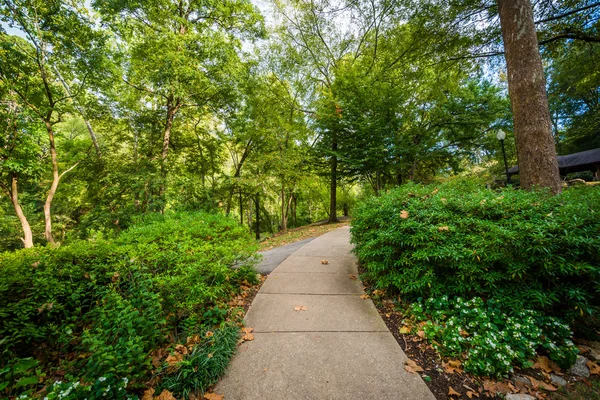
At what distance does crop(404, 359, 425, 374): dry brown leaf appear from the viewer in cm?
195

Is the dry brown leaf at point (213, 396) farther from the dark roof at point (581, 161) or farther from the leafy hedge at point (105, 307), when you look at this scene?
the dark roof at point (581, 161)

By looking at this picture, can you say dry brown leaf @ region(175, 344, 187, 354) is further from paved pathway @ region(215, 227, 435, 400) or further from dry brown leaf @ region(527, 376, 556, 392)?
dry brown leaf @ region(527, 376, 556, 392)

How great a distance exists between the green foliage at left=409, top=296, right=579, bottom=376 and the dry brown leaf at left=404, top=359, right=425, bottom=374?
0.33 metres

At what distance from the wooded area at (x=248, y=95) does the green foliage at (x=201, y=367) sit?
10.4 ft

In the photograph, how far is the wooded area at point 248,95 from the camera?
17.9 feet

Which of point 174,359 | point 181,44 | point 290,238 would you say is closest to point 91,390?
point 174,359

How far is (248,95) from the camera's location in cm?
973

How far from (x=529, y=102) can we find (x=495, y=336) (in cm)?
387

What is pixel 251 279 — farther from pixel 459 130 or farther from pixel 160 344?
pixel 459 130

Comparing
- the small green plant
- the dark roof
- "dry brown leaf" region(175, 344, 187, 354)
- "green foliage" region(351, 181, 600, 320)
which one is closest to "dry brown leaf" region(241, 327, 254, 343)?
"dry brown leaf" region(175, 344, 187, 354)

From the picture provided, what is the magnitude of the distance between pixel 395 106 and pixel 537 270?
426 inches

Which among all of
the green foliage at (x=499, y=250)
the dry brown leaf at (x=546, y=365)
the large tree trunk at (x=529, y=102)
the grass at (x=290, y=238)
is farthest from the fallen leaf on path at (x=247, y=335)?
the grass at (x=290, y=238)

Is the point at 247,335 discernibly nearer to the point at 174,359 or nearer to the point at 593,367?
the point at 174,359

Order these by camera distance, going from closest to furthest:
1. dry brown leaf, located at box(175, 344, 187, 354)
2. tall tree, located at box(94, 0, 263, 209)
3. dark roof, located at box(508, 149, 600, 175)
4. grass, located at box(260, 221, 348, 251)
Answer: dry brown leaf, located at box(175, 344, 187, 354) → tall tree, located at box(94, 0, 263, 209) → grass, located at box(260, 221, 348, 251) → dark roof, located at box(508, 149, 600, 175)
